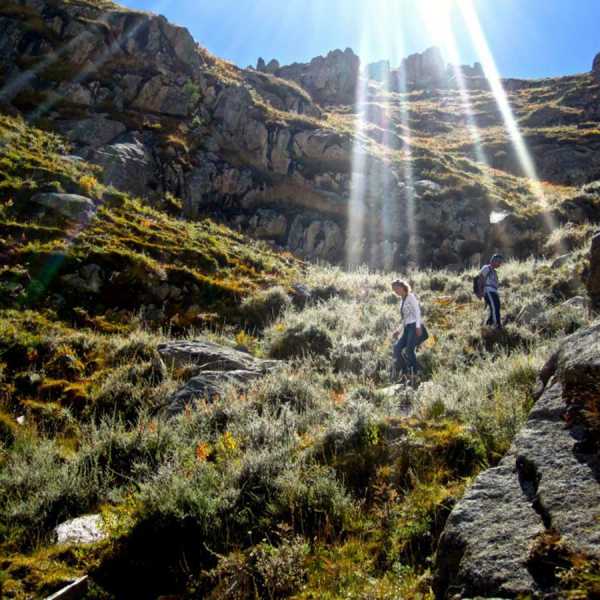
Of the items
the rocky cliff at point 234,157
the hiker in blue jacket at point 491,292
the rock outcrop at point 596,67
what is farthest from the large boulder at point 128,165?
the rock outcrop at point 596,67

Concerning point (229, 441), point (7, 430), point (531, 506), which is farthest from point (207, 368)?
point (531, 506)

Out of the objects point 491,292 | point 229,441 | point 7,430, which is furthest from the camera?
point 491,292

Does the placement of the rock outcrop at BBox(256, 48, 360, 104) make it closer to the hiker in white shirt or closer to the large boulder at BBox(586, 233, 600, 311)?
the hiker in white shirt

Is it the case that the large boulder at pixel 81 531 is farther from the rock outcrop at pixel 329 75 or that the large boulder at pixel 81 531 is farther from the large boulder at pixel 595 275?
the rock outcrop at pixel 329 75

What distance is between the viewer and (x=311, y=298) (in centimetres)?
1568

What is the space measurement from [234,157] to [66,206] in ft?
60.9

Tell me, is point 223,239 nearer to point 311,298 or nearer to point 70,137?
point 311,298

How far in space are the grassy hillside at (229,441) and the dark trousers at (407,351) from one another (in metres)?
0.34

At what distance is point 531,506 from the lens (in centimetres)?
302

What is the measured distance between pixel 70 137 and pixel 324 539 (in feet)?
82.5

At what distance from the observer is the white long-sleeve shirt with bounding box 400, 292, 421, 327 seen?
9.70 metres

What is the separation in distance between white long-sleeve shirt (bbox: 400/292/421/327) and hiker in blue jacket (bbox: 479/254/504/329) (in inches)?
90.0

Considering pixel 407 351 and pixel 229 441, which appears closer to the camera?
pixel 229 441

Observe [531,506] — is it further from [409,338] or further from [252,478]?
[409,338]
